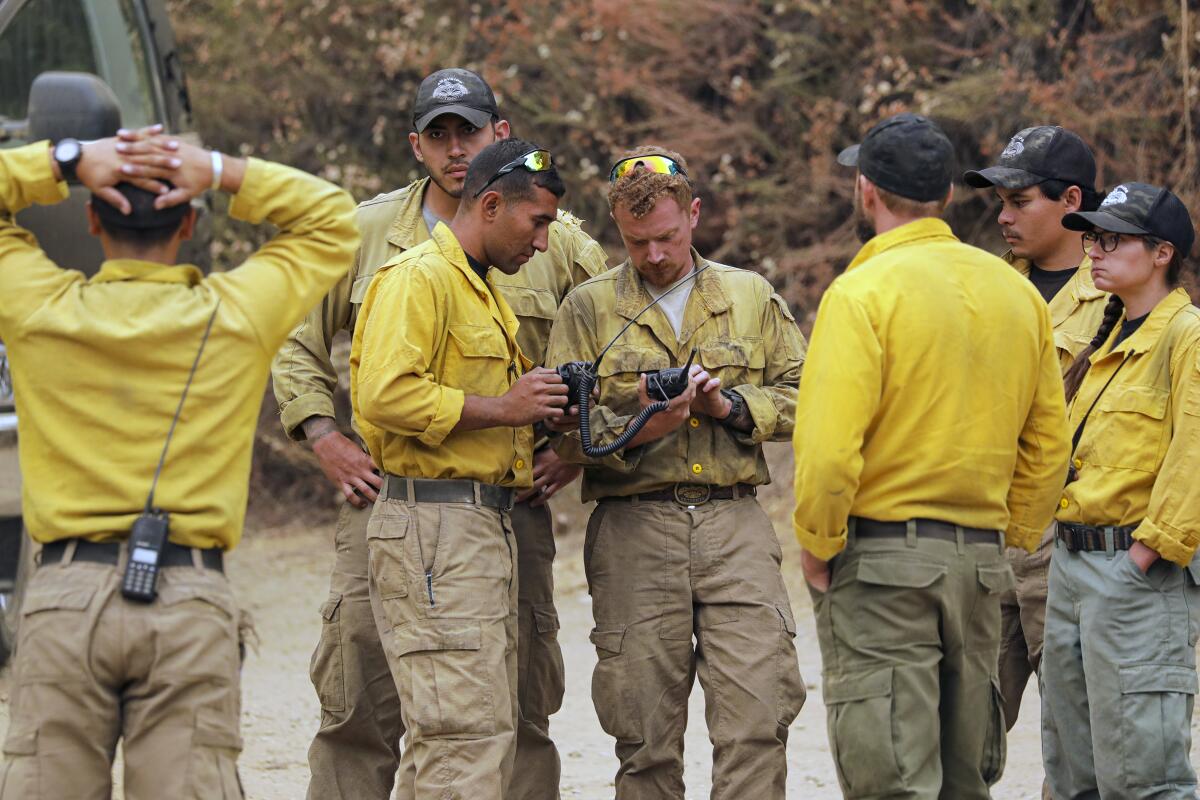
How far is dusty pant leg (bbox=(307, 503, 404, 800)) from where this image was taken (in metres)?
4.58

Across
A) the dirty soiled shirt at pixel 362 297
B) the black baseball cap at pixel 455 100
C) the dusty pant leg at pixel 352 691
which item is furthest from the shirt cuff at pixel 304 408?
the black baseball cap at pixel 455 100

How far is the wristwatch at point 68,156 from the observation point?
3270mm

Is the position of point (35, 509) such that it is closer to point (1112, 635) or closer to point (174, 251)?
point (174, 251)

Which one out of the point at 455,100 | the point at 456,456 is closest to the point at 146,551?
the point at 456,456

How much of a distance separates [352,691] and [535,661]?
535 millimetres

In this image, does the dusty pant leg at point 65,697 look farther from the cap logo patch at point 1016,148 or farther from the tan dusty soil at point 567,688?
the cap logo patch at point 1016,148

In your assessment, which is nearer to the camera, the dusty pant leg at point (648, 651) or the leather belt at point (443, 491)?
the leather belt at point (443, 491)

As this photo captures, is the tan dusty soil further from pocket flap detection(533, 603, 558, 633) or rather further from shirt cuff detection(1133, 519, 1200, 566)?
shirt cuff detection(1133, 519, 1200, 566)

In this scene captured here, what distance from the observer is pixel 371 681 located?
4.60 metres

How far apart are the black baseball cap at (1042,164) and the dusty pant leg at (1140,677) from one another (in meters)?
1.25

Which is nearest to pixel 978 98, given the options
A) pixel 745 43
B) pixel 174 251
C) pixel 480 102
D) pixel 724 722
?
pixel 745 43

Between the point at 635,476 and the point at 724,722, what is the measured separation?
71 centimetres

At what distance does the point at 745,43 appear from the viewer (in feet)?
35.6

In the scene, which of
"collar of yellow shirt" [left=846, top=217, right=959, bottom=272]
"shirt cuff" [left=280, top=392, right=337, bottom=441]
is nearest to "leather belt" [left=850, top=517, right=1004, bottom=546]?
"collar of yellow shirt" [left=846, top=217, right=959, bottom=272]
